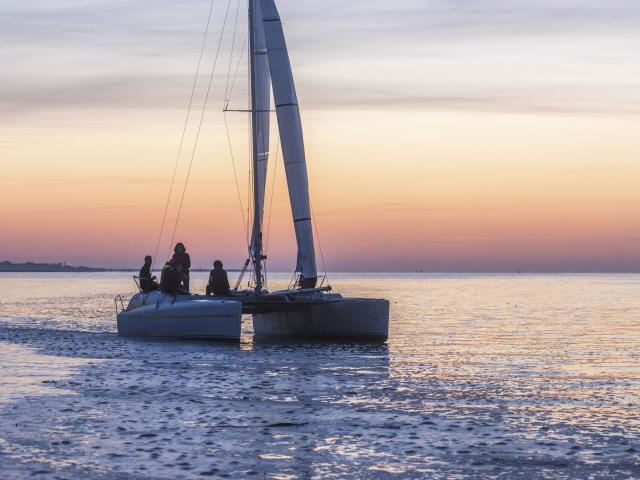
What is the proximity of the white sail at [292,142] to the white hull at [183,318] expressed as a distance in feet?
15.2

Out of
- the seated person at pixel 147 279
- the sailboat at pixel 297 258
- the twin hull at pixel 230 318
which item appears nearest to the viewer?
the twin hull at pixel 230 318

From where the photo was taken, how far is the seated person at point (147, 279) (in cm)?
3553

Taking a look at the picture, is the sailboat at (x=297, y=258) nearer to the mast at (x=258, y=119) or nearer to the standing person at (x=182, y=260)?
the mast at (x=258, y=119)

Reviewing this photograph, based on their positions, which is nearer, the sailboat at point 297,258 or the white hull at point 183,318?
the white hull at point 183,318

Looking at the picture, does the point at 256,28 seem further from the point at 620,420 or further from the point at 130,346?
the point at 620,420

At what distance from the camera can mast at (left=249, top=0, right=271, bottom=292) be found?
36188 mm

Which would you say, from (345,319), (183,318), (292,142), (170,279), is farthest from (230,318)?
(292,142)

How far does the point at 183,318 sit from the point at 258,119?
28.3 ft

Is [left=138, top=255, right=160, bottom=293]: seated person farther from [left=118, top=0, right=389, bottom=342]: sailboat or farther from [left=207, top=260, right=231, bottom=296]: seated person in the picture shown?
[left=207, top=260, right=231, bottom=296]: seated person

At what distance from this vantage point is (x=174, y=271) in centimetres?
3388

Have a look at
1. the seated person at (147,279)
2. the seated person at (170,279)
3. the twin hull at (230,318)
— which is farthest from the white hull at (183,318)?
the seated person at (147,279)

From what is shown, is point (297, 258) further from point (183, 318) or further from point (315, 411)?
point (315, 411)

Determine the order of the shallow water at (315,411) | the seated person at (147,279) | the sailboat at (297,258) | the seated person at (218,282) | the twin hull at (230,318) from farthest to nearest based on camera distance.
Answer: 1. the seated person at (147,279)
2. the seated person at (218,282)
3. the sailboat at (297,258)
4. the twin hull at (230,318)
5. the shallow water at (315,411)

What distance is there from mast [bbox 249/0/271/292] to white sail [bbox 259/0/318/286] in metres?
0.79
